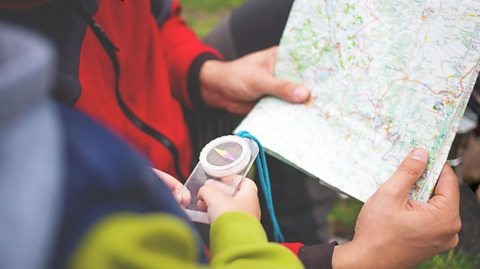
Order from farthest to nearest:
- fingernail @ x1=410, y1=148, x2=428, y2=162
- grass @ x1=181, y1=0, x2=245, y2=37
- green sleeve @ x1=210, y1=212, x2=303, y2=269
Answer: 1. grass @ x1=181, y1=0, x2=245, y2=37
2. fingernail @ x1=410, y1=148, x2=428, y2=162
3. green sleeve @ x1=210, y1=212, x2=303, y2=269

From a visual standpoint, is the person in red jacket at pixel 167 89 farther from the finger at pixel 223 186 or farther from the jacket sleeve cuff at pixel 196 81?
the finger at pixel 223 186

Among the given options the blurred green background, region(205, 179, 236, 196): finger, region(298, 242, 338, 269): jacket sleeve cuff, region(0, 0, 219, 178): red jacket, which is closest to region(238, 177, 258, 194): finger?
region(205, 179, 236, 196): finger

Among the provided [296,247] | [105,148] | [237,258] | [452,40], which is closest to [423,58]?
[452,40]

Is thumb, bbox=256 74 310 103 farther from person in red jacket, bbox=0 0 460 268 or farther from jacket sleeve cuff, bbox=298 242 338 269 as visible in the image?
jacket sleeve cuff, bbox=298 242 338 269

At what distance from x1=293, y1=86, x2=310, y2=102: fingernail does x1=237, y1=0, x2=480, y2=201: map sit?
14mm

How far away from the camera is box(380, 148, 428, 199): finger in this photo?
73cm

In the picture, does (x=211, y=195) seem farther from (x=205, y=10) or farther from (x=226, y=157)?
(x=205, y=10)

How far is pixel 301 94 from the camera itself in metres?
0.92

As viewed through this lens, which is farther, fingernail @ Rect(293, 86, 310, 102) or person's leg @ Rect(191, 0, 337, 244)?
person's leg @ Rect(191, 0, 337, 244)

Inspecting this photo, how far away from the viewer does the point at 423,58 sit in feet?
2.53

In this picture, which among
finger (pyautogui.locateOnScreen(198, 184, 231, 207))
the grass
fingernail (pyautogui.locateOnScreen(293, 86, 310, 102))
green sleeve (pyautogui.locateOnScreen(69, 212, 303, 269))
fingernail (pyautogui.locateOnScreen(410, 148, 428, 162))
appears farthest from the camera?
the grass

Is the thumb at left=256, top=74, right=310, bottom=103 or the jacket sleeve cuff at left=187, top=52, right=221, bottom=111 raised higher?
the thumb at left=256, top=74, right=310, bottom=103

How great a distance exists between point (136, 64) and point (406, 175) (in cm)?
52

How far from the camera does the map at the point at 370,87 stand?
74 centimetres
